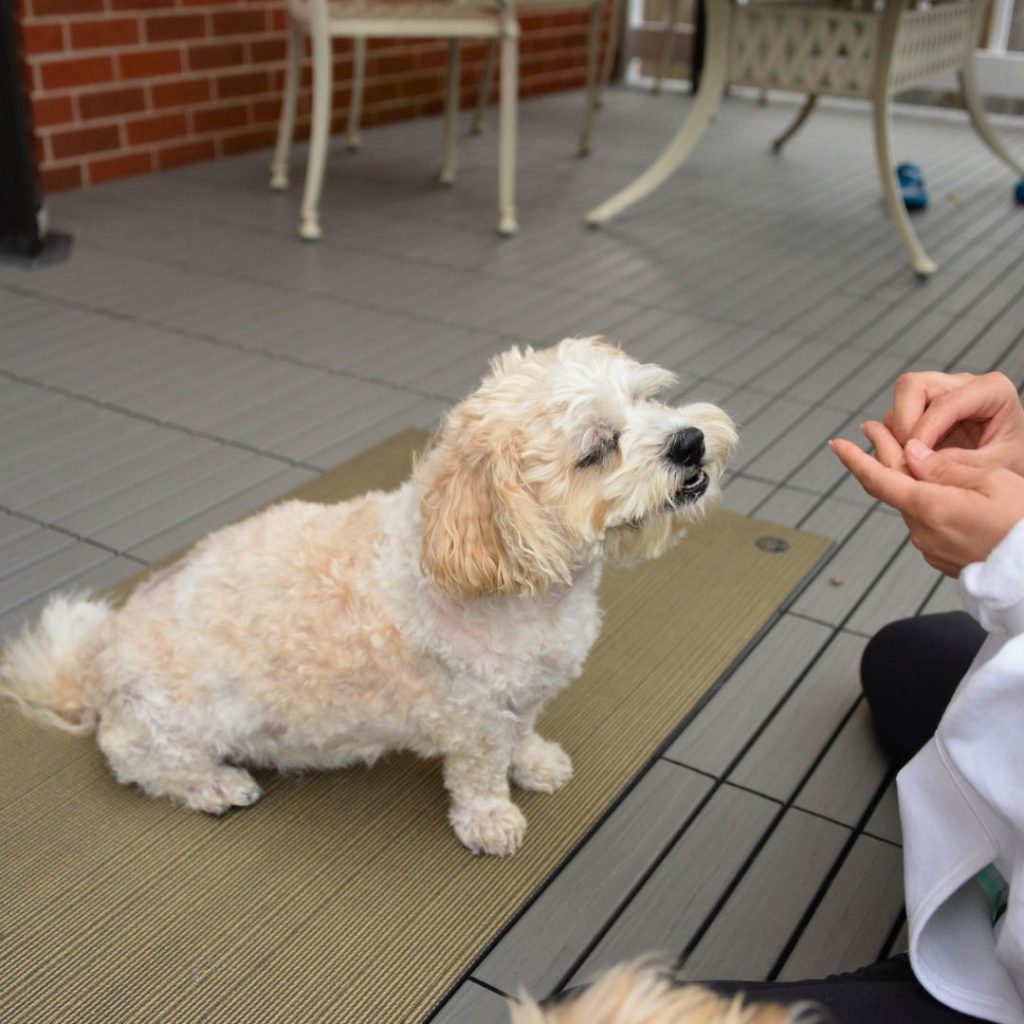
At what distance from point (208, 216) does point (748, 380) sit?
250 centimetres

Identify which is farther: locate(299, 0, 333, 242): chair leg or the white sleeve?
locate(299, 0, 333, 242): chair leg

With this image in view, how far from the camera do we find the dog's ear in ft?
4.59

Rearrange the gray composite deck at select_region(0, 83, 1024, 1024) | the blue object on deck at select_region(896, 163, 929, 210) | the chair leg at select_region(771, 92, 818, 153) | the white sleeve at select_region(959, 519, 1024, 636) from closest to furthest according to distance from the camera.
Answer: the white sleeve at select_region(959, 519, 1024, 636), the gray composite deck at select_region(0, 83, 1024, 1024), the blue object on deck at select_region(896, 163, 929, 210), the chair leg at select_region(771, 92, 818, 153)

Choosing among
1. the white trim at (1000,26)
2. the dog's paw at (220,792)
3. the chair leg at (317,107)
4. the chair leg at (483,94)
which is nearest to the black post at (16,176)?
the chair leg at (317,107)

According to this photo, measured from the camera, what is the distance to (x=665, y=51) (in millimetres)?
7941

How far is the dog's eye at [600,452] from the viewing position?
4.74 feet

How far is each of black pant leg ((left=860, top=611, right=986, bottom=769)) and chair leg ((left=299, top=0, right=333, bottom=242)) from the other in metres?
3.19

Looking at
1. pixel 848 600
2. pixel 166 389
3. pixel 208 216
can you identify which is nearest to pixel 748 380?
pixel 848 600

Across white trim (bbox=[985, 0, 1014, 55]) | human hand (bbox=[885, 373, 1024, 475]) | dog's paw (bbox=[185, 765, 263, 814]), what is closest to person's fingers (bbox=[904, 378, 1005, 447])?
human hand (bbox=[885, 373, 1024, 475])

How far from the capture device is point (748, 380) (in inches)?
134

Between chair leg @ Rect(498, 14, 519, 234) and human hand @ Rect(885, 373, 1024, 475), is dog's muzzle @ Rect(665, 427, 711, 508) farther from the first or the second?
chair leg @ Rect(498, 14, 519, 234)

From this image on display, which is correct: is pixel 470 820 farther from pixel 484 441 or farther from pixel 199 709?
pixel 484 441

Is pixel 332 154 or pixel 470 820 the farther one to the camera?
pixel 332 154

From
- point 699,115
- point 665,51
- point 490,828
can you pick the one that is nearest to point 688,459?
point 490,828
